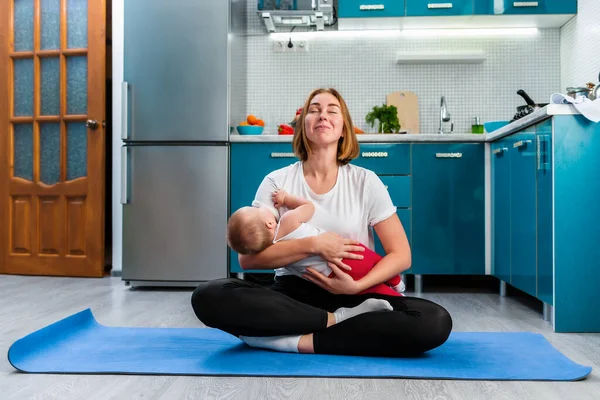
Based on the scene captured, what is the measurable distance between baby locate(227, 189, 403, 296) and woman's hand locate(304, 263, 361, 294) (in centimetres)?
3

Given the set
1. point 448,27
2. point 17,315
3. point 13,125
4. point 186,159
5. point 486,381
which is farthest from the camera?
point 13,125

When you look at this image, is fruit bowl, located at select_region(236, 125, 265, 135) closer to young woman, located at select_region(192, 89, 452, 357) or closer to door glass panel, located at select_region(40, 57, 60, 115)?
door glass panel, located at select_region(40, 57, 60, 115)

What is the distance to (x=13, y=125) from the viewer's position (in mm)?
4535

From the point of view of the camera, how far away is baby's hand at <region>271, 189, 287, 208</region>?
2018mm

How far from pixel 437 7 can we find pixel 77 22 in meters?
2.57

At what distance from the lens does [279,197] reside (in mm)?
2018

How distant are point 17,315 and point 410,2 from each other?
2.96 metres

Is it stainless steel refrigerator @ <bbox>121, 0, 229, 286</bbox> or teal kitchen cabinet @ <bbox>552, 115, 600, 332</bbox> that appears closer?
teal kitchen cabinet @ <bbox>552, 115, 600, 332</bbox>

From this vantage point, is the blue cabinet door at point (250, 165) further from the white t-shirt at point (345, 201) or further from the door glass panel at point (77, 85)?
the white t-shirt at point (345, 201)

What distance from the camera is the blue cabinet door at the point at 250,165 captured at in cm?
377

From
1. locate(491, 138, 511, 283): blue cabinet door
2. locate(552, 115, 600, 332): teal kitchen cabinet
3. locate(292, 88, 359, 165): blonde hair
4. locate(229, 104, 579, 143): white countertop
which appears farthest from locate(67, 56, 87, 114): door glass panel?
locate(552, 115, 600, 332): teal kitchen cabinet

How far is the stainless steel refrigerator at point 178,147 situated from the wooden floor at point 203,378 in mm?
233

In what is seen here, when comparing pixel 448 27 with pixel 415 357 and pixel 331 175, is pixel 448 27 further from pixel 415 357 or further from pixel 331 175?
pixel 415 357

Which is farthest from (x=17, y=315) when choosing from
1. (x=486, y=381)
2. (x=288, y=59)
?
(x=288, y=59)
